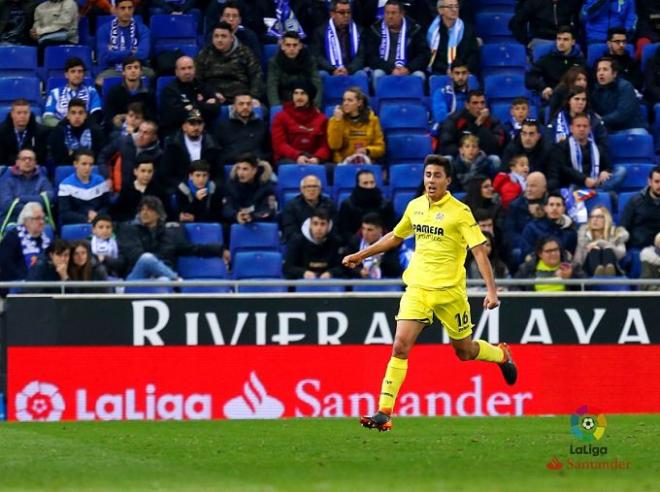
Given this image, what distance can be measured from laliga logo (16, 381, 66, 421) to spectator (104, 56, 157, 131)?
13.4ft

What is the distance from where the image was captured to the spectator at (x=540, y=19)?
20.4m

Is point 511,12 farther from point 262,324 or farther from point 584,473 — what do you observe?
point 584,473

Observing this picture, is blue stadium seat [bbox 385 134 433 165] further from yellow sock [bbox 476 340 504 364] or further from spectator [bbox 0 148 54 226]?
yellow sock [bbox 476 340 504 364]

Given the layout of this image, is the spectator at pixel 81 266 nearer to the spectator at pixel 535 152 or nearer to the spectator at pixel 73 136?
the spectator at pixel 73 136

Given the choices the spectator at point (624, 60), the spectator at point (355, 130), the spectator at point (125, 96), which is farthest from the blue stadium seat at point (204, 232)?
the spectator at point (624, 60)

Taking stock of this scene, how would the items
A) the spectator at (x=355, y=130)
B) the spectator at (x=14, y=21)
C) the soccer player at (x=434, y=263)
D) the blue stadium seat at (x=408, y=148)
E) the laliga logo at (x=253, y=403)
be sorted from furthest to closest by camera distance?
the spectator at (x=14, y=21) → the blue stadium seat at (x=408, y=148) → the spectator at (x=355, y=130) → the laliga logo at (x=253, y=403) → the soccer player at (x=434, y=263)

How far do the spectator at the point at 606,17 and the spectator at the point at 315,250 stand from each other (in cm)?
594

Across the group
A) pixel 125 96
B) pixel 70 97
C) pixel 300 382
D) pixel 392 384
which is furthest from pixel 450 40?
pixel 392 384

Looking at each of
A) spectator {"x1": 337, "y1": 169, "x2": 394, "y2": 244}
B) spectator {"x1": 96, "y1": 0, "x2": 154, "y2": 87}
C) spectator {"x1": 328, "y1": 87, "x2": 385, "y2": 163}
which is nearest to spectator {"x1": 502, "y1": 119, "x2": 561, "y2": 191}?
spectator {"x1": 328, "y1": 87, "x2": 385, "y2": 163}

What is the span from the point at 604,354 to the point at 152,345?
4368 millimetres

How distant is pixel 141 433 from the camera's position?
12.7 m

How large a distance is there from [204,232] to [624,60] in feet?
20.6

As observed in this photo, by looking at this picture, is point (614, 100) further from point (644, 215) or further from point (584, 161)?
point (644, 215)

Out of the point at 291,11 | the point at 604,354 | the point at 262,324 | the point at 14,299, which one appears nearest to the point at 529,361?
the point at 604,354
